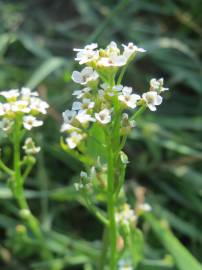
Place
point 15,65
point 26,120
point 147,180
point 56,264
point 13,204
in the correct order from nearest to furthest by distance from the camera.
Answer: point 26,120 < point 56,264 < point 13,204 < point 147,180 < point 15,65

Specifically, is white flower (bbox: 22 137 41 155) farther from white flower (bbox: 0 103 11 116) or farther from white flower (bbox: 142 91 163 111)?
white flower (bbox: 142 91 163 111)

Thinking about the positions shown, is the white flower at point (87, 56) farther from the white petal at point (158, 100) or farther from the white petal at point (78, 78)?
the white petal at point (158, 100)

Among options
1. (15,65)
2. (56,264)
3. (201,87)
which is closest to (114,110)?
(56,264)

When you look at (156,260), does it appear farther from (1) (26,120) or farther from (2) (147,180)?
(1) (26,120)

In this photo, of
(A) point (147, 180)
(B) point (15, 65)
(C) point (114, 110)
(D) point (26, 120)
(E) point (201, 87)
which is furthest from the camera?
(B) point (15, 65)

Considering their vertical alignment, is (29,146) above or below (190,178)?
below

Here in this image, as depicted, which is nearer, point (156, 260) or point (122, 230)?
point (122, 230)

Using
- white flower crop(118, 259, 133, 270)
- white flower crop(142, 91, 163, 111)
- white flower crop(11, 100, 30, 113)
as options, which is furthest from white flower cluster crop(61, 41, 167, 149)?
white flower crop(118, 259, 133, 270)
